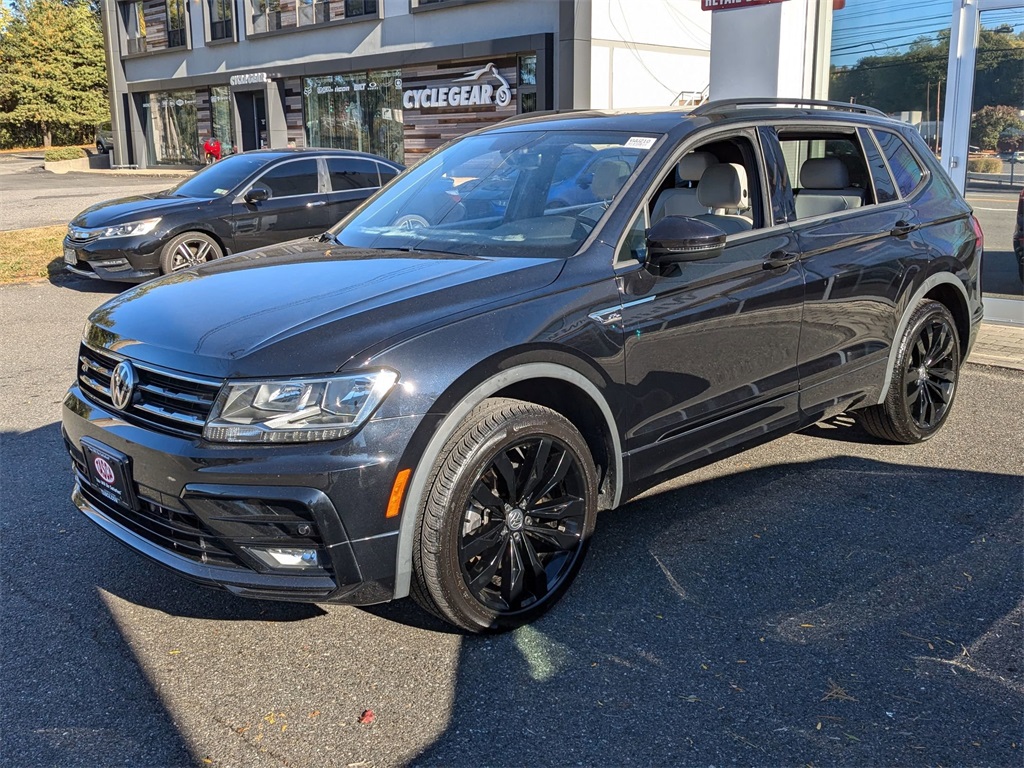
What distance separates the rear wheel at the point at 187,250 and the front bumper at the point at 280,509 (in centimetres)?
785

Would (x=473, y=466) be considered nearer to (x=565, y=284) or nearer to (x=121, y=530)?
(x=565, y=284)

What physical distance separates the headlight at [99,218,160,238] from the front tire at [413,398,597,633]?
8327 millimetres

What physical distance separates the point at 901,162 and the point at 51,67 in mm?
59927

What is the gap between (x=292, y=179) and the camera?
37.1ft

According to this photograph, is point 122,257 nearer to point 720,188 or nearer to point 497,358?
point 720,188

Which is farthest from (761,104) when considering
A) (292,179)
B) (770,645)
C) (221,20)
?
(221,20)

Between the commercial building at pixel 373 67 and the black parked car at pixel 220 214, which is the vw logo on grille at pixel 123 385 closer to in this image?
the black parked car at pixel 220 214

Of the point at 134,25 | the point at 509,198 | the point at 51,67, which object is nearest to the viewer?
the point at 509,198

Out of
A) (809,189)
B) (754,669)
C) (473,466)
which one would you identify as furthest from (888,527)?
(473,466)

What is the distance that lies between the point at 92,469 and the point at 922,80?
360 inches

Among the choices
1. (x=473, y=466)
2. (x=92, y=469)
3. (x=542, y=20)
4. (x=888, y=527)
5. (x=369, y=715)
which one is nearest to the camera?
(x=369, y=715)

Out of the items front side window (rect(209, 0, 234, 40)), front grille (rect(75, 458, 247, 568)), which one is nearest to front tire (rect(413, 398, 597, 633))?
front grille (rect(75, 458, 247, 568))

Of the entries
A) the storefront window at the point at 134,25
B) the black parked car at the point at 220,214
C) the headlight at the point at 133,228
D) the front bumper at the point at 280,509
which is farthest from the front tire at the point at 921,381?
the storefront window at the point at 134,25

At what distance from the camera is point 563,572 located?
3.69 m
